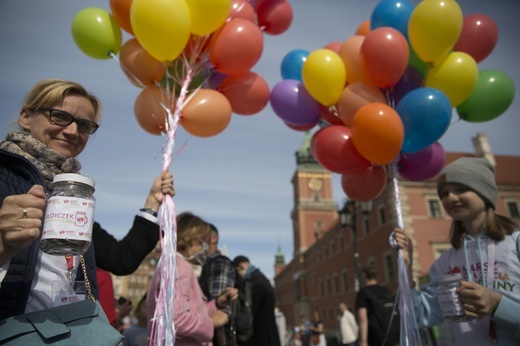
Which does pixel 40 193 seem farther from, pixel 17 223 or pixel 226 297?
pixel 226 297

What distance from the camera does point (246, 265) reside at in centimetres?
360

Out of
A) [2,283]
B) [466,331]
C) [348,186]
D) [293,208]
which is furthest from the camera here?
[293,208]

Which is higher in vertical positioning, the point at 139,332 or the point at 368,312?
the point at 368,312

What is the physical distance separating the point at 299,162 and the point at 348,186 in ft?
164

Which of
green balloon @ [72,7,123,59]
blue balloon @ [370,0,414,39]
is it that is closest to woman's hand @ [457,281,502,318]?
blue balloon @ [370,0,414,39]

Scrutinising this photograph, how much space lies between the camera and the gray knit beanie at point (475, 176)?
205cm

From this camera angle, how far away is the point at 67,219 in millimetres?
1001

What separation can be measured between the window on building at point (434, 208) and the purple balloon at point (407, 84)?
1819 cm

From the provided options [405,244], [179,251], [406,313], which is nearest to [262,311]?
[179,251]

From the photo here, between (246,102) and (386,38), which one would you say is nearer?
(386,38)

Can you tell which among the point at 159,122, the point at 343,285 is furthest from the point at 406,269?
the point at 343,285

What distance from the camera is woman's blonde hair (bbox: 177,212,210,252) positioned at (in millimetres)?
2662

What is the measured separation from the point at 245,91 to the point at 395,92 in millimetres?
1428

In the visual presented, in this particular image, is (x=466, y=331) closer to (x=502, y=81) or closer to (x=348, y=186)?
(x=348, y=186)
